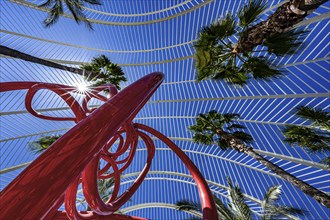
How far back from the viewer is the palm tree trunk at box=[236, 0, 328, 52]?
530cm

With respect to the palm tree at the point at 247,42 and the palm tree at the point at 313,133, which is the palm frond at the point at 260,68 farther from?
the palm tree at the point at 313,133

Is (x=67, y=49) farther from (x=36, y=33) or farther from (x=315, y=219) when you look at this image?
(x=315, y=219)

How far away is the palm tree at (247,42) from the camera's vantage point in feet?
20.1

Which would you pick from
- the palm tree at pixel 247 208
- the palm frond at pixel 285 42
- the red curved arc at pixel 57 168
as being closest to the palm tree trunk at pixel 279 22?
the palm frond at pixel 285 42

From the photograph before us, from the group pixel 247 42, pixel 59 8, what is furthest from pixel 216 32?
pixel 59 8

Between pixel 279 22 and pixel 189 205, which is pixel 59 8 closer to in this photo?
pixel 279 22

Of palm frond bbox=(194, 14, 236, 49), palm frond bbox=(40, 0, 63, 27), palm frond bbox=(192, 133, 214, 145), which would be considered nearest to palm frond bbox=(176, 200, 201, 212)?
palm frond bbox=(192, 133, 214, 145)

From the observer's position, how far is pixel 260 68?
946cm

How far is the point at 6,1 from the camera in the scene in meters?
14.6

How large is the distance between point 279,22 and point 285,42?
158 centimetres

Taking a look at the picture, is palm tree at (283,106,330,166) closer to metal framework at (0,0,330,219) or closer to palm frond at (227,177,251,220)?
metal framework at (0,0,330,219)

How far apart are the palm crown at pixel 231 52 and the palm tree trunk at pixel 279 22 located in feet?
0.65

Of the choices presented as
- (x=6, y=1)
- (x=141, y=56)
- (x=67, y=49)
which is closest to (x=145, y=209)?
(x=141, y=56)

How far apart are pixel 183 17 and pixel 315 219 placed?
15.9m
